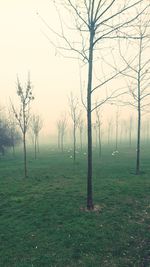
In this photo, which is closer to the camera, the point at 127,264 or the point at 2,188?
the point at 127,264

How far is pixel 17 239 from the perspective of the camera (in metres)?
7.87

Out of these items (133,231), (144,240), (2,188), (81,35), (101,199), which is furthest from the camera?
(2,188)

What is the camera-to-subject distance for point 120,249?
7051 millimetres

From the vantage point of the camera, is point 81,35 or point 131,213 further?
point 81,35

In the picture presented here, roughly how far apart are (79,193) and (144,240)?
20.0ft

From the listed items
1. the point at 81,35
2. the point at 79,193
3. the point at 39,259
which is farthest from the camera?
the point at 79,193

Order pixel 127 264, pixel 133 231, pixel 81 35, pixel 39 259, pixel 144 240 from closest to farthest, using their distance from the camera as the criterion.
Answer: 1. pixel 127 264
2. pixel 39 259
3. pixel 144 240
4. pixel 133 231
5. pixel 81 35

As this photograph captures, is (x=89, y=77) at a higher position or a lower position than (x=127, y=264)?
higher

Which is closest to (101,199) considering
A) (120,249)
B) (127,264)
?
(120,249)

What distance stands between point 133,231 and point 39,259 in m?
3.48

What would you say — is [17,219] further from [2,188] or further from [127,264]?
[2,188]

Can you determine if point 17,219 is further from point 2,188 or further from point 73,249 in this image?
point 2,188

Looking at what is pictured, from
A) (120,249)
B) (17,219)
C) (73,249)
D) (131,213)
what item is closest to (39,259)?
(73,249)

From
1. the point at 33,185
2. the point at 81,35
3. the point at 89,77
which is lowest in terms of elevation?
the point at 33,185
